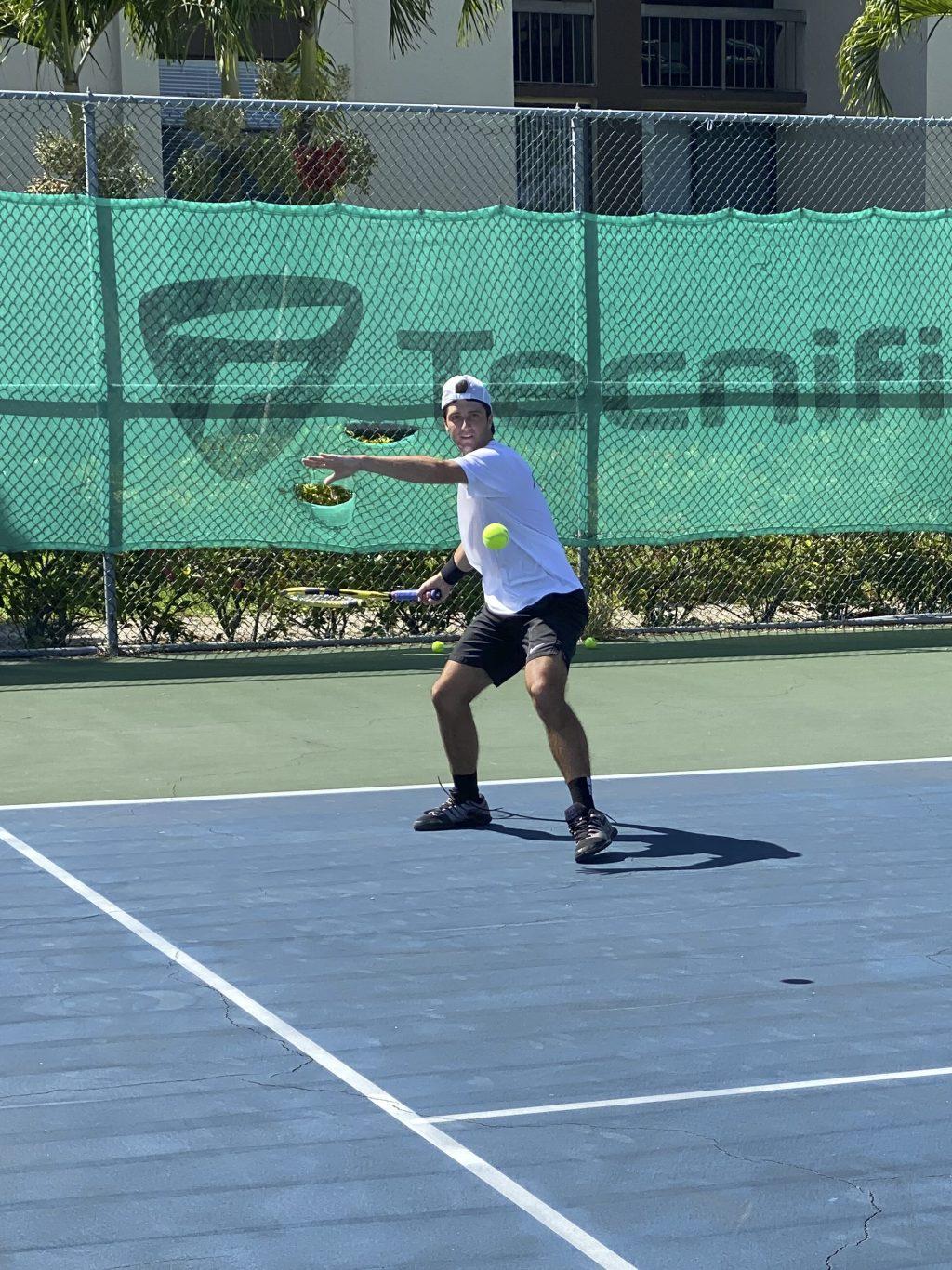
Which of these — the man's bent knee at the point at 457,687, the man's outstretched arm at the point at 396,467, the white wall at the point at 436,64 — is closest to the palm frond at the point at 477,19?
the white wall at the point at 436,64

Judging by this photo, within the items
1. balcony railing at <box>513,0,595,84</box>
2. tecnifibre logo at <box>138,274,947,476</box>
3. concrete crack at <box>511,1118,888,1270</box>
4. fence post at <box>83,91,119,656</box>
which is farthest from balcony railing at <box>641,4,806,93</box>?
concrete crack at <box>511,1118,888,1270</box>

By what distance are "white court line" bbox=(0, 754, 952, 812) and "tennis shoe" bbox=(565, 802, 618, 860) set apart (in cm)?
132

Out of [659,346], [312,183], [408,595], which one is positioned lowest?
[408,595]

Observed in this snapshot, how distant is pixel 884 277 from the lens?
1217 centimetres

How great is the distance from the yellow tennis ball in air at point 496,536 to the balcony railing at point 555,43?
25.3 meters

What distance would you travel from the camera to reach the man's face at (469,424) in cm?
725

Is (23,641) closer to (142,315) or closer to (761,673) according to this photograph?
(142,315)

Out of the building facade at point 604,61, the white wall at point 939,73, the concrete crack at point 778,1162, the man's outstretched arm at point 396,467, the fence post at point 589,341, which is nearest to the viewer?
the concrete crack at point 778,1162

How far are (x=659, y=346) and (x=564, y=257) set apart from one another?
777mm

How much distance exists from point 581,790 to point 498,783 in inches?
53.1

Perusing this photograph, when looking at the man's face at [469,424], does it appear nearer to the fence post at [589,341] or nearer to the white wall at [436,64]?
the fence post at [589,341]

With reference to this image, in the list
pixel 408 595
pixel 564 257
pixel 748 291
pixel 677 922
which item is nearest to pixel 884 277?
pixel 748 291

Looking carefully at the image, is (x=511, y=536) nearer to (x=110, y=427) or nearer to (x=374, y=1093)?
(x=374, y=1093)

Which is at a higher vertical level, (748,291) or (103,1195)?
(748,291)
